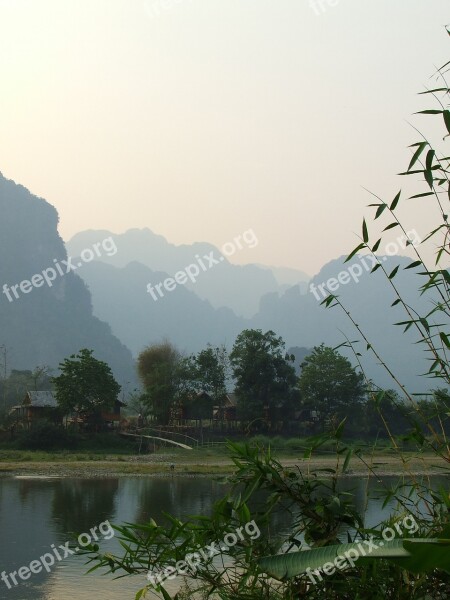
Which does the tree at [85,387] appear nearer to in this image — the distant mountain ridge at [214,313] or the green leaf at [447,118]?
the green leaf at [447,118]

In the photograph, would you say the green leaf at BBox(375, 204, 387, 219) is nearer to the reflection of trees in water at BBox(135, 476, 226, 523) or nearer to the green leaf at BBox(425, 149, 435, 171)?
the green leaf at BBox(425, 149, 435, 171)

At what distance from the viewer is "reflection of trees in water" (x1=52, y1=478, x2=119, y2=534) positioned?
54.6 ft

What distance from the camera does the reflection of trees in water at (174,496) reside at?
17.5 m

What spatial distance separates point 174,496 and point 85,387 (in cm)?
1353

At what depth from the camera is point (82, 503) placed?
64.9 ft

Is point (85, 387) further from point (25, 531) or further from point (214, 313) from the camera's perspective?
point (214, 313)

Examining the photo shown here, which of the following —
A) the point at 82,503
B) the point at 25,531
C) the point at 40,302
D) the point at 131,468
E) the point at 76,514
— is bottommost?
the point at 25,531

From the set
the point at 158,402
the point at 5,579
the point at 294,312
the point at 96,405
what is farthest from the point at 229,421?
the point at 294,312

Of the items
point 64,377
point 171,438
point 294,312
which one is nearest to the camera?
point 64,377

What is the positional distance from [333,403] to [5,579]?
29.2m

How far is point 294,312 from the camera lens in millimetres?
175875

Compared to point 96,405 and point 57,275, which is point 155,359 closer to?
point 96,405

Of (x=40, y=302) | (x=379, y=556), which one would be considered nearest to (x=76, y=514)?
(x=379, y=556)

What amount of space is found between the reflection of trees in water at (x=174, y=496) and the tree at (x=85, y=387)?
8.53 m
